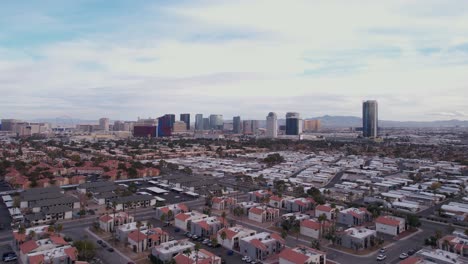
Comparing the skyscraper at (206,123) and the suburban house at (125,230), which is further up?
the skyscraper at (206,123)

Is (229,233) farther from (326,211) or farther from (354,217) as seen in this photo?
(354,217)

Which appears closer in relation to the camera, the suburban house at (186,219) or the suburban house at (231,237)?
the suburban house at (231,237)

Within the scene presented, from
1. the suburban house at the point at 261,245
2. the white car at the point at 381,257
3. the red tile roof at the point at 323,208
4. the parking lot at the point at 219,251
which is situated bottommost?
the parking lot at the point at 219,251

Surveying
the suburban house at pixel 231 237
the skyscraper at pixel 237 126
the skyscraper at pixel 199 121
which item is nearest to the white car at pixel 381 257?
the suburban house at pixel 231 237

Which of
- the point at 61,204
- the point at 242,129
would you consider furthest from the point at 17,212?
the point at 242,129

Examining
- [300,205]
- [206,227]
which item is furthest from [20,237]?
[300,205]

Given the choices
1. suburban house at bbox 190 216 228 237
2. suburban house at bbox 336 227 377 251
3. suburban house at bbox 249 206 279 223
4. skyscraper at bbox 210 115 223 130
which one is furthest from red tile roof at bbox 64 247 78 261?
skyscraper at bbox 210 115 223 130

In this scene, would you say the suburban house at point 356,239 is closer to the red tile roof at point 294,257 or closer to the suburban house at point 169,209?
the red tile roof at point 294,257
